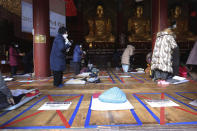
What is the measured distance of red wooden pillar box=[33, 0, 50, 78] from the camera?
4.04 meters

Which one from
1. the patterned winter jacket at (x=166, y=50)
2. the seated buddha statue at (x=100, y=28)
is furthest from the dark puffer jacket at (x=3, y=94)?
the seated buddha statue at (x=100, y=28)

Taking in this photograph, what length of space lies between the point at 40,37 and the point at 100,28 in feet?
23.8

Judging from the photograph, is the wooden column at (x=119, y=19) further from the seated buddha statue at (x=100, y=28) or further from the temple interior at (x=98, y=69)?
the seated buddha statue at (x=100, y=28)

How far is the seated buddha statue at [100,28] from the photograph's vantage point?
409 inches

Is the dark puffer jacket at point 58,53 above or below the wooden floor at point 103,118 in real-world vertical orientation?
above

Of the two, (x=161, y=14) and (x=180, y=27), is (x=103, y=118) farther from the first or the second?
(x=180, y=27)

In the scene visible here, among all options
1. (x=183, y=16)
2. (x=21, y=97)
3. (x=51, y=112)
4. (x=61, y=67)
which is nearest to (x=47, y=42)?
(x=61, y=67)

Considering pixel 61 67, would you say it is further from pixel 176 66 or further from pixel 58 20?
pixel 58 20

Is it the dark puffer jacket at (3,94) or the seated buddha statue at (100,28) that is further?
the seated buddha statue at (100,28)

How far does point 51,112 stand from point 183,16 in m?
12.7

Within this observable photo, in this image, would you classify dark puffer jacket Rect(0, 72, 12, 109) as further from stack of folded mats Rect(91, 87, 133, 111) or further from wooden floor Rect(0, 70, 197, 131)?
stack of folded mats Rect(91, 87, 133, 111)

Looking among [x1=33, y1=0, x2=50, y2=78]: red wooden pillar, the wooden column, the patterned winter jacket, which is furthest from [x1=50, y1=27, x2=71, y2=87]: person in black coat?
the wooden column

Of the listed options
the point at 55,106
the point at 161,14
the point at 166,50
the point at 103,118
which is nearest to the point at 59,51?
the point at 55,106

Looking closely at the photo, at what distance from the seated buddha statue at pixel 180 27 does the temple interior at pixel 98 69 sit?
0.22ft
